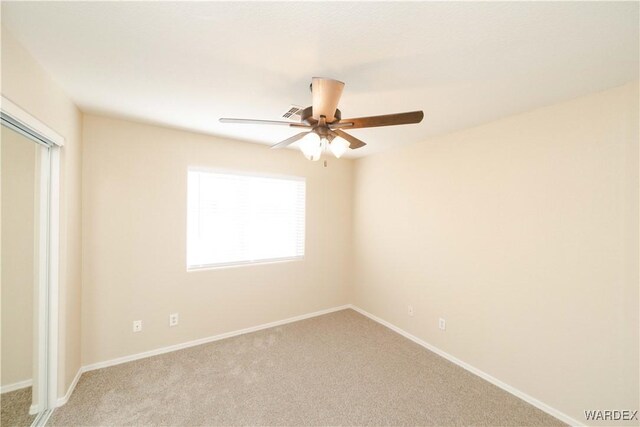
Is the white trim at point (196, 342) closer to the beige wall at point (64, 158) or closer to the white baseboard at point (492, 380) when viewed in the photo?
the beige wall at point (64, 158)

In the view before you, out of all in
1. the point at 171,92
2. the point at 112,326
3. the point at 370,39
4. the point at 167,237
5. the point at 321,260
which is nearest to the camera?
the point at 370,39

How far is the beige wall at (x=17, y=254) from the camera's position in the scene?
1.48 meters

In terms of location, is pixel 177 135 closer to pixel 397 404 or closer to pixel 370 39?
pixel 370 39

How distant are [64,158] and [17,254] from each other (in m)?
0.73

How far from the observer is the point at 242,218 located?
3.18 m

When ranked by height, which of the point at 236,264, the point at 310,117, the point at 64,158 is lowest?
the point at 236,264

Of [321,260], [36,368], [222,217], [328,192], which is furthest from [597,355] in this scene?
[36,368]

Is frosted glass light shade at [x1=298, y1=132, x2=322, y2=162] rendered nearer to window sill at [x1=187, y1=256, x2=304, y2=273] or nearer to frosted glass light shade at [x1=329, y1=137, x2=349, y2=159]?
frosted glass light shade at [x1=329, y1=137, x2=349, y2=159]

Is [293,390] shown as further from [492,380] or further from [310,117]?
[310,117]

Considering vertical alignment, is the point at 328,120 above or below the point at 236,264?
above

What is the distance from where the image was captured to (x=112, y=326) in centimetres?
245

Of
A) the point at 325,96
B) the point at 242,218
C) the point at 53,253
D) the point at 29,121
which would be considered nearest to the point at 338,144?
the point at 325,96

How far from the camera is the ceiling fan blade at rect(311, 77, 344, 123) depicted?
1.37 meters

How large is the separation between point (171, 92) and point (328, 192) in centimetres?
235
